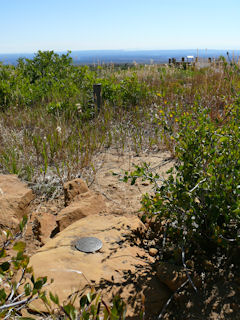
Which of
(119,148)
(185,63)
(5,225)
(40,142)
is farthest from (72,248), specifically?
(185,63)

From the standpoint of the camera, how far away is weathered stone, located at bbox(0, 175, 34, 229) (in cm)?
306

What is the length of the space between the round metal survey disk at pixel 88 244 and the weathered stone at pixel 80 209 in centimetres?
52

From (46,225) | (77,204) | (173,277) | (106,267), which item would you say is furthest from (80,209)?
(173,277)

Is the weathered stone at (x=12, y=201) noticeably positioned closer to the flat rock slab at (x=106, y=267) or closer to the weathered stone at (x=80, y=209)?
the weathered stone at (x=80, y=209)

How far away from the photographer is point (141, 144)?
17.8ft

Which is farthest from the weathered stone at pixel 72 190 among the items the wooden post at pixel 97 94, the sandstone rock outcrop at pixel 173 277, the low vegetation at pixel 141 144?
the wooden post at pixel 97 94

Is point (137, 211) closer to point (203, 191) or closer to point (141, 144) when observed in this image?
point (203, 191)

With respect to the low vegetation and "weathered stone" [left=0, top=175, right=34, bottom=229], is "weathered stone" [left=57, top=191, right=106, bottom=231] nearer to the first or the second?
"weathered stone" [left=0, top=175, right=34, bottom=229]

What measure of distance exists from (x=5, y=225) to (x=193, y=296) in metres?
1.86

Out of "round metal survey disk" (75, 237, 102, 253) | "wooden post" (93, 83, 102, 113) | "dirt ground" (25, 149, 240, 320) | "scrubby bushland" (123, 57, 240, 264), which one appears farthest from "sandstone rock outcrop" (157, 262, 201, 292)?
"wooden post" (93, 83, 102, 113)

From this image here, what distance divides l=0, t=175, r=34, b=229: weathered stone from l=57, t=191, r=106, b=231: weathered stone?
0.45 m

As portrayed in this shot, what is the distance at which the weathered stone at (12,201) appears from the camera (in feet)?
10.0

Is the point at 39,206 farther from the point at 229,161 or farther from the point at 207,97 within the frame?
the point at 207,97

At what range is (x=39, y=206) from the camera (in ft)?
11.9
